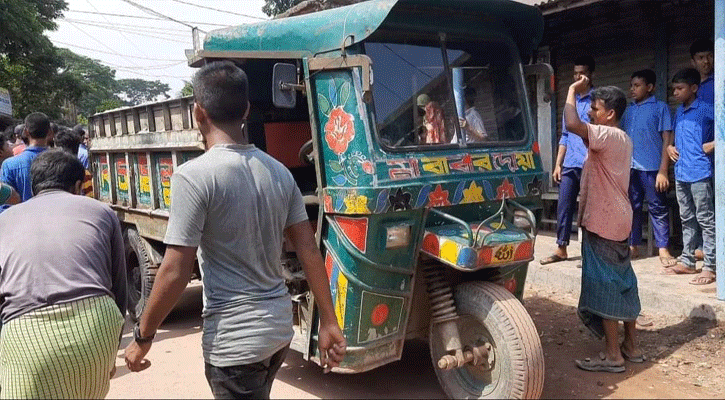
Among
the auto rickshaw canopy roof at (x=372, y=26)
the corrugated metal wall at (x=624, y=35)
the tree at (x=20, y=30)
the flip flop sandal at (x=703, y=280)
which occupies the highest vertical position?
the tree at (x=20, y=30)

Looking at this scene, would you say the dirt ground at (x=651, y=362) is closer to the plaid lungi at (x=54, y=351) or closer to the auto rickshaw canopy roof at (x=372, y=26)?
the auto rickshaw canopy roof at (x=372, y=26)

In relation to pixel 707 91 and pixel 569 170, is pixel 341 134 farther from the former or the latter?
pixel 707 91

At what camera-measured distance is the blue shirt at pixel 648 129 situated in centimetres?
588

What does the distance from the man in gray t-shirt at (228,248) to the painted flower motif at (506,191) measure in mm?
1857

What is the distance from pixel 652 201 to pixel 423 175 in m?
3.30

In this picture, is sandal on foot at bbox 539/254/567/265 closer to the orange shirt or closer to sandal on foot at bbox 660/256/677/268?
sandal on foot at bbox 660/256/677/268

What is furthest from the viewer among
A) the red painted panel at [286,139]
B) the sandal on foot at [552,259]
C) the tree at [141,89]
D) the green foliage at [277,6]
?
the tree at [141,89]

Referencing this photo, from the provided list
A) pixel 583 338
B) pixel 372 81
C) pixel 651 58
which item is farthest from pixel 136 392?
pixel 651 58

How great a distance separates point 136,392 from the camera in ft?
14.0

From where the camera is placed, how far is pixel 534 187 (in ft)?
13.5

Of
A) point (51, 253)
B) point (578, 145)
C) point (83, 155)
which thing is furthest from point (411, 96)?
point (83, 155)

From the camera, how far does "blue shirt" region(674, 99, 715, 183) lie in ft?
17.6

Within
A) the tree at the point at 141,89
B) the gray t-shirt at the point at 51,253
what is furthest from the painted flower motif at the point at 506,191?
the tree at the point at 141,89

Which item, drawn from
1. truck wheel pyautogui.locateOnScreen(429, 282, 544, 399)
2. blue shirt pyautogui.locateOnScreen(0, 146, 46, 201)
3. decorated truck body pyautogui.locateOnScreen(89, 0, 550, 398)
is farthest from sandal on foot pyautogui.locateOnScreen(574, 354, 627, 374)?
blue shirt pyautogui.locateOnScreen(0, 146, 46, 201)
